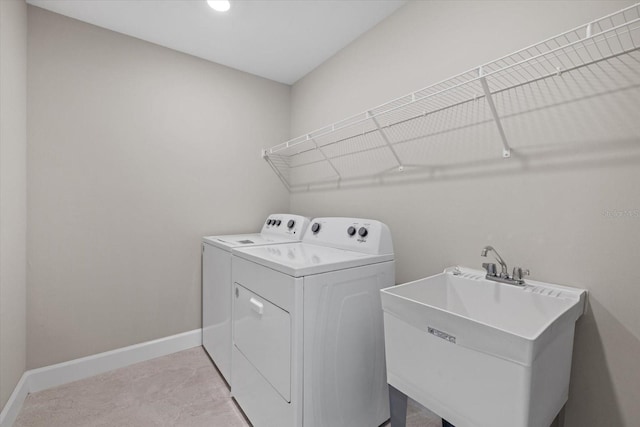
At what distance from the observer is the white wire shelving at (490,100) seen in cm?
97

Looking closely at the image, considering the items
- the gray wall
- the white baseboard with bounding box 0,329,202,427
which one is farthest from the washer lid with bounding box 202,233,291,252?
the gray wall

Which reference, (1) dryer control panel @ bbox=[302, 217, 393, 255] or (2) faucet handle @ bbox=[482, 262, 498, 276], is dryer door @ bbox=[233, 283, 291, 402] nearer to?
(1) dryer control panel @ bbox=[302, 217, 393, 255]

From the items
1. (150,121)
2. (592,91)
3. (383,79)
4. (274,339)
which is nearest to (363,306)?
(274,339)

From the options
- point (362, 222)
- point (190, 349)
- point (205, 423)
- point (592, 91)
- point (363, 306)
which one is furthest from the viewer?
point (190, 349)

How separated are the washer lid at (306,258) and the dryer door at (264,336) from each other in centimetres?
19

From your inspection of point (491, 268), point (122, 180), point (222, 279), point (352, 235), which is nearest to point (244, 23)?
point (122, 180)

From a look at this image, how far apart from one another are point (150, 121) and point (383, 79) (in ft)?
5.76

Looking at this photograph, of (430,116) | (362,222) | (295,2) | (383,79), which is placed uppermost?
(295,2)

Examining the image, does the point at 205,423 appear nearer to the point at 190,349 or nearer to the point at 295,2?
the point at 190,349

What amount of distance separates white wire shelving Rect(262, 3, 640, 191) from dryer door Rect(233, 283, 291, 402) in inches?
44.0

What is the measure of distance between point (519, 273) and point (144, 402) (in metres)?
2.16

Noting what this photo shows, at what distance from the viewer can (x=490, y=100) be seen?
1141mm

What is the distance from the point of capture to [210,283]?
212 cm

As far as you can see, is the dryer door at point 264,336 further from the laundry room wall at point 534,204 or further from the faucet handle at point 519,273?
the faucet handle at point 519,273
